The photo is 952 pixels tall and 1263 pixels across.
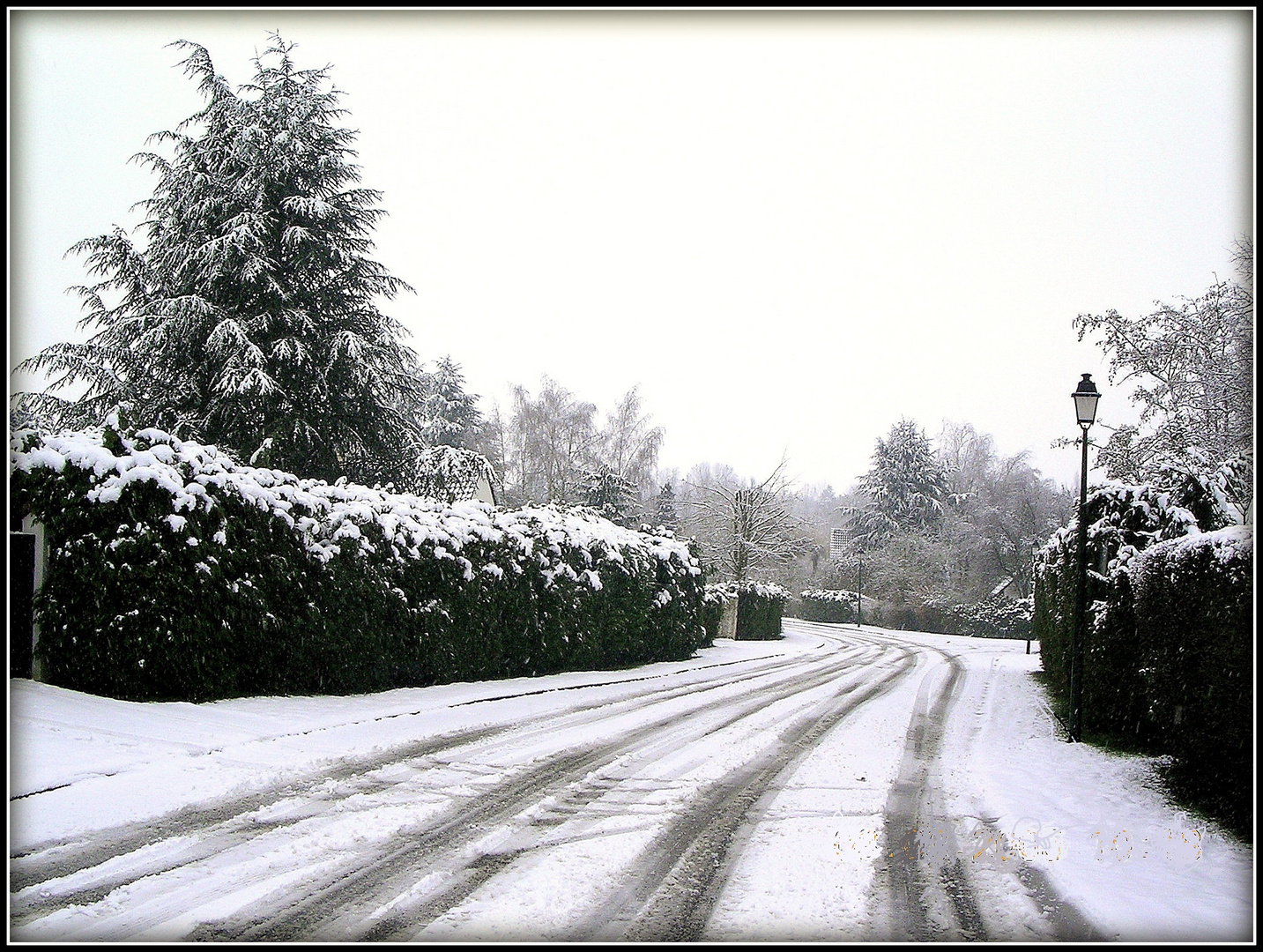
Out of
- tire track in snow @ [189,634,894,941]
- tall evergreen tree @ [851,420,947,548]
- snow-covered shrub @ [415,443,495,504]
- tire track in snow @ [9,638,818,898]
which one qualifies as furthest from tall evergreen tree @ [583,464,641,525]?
tire track in snow @ [189,634,894,941]

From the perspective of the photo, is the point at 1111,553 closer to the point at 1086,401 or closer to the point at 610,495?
the point at 1086,401

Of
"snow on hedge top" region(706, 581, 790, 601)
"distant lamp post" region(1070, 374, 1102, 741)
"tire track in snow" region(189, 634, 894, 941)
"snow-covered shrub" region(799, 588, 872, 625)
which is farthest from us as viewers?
"snow-covered shrub" region(799, 588, 872, 625)

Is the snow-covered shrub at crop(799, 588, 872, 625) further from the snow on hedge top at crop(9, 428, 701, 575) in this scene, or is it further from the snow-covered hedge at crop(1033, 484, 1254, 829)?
the snow-covered hedge at crop(1033, 484, 1254, 829)

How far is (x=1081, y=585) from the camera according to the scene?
921 cm

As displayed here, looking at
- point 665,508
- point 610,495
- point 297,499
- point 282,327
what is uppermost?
point 282,327

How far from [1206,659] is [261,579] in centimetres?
857

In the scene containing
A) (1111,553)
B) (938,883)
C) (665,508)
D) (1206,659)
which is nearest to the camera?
(938,883)

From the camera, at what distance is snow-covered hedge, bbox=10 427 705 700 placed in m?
7.93

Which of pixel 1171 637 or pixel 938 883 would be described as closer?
pixel 938 883

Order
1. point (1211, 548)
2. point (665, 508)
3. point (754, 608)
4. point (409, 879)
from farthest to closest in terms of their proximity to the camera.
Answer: point (665, 508), point (754, 608), point (1211, 548), point (409, 879)

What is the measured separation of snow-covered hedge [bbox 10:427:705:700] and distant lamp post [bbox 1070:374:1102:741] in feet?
25.6

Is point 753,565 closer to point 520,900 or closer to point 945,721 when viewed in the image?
point 945,721

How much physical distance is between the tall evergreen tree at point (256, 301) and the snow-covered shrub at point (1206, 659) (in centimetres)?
1702

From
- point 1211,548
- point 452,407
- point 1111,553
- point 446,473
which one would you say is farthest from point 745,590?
point 1211,548
